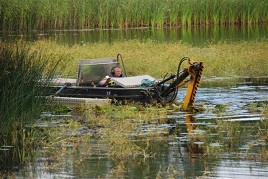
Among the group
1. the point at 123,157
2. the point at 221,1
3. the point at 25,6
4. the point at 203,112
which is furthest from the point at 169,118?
the point at 221,1

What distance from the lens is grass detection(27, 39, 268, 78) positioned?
26703 millimetres

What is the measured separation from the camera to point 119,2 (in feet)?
150

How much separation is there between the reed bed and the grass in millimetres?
11330

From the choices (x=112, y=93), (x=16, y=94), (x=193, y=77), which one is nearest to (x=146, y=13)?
(x=112, y=93)

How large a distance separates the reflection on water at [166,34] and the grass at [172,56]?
3.86 m

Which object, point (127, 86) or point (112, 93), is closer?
point (127, 86)

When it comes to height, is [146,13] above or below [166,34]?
above

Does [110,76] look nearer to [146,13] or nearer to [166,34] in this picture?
[166,34]

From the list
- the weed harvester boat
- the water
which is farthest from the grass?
the water

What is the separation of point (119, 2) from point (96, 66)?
24112 mm

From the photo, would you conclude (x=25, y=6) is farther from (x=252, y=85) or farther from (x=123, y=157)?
(x=123, y=157)

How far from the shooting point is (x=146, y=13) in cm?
4578

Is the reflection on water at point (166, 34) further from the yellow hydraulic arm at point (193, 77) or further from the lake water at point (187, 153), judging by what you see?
the lake water at point (187, 153)

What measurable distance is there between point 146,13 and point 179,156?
32503mm
